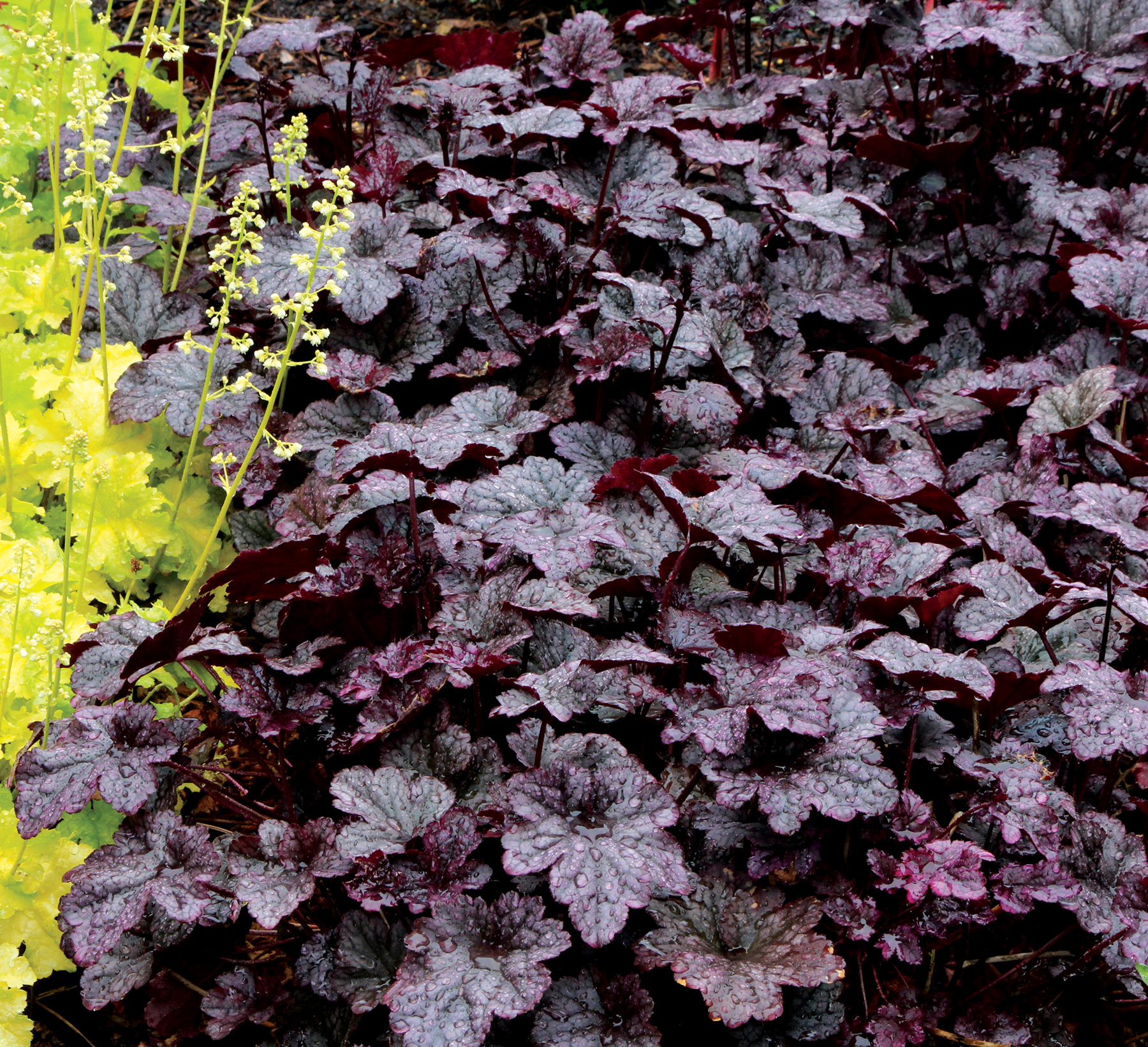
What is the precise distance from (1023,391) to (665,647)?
4.65 feet

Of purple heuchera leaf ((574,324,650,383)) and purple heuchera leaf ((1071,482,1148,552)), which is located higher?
purple heuchera leaf ((574,324,650,383))

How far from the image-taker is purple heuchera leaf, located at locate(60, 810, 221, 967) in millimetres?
1504

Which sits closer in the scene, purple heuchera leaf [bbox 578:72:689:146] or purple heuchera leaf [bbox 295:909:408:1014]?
purple heuchera leaf [bbox 295:909:408:1014]

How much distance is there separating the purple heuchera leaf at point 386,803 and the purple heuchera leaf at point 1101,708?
3.57 feet

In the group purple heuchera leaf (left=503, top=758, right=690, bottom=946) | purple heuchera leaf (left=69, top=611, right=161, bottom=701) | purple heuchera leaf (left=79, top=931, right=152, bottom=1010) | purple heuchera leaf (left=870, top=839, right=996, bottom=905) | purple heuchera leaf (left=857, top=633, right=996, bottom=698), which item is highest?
purple heuchera leaf (left=69, top=611, right=161, bottom=701)

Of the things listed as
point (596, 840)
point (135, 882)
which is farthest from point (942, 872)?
point (135, 882)

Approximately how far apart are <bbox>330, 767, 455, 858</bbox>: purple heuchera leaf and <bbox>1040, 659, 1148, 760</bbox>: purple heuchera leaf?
1.09 m

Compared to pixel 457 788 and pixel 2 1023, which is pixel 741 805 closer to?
pixel 457 788

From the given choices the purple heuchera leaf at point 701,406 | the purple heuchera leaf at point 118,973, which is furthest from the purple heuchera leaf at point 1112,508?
the purple heuchera leaf at point 118,973

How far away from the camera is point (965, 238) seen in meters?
3.11

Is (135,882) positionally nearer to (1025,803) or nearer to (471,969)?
(471,969)

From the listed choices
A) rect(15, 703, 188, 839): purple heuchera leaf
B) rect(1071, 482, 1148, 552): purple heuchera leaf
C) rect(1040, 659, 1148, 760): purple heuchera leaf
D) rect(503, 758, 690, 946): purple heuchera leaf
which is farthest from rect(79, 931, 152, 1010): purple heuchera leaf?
rect(1071, 482, 1148, 552): purple heuchera leaf

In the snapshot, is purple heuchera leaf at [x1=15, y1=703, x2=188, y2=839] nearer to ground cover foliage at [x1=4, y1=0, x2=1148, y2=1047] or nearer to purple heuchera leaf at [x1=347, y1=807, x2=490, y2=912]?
ground cover foliage at [x1=4, y1=0, x2=1148, y2=1047]

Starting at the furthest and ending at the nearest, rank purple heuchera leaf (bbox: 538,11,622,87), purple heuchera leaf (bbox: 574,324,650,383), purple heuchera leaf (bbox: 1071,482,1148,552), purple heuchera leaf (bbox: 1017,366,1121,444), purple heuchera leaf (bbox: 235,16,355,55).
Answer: purple heuchera leaf (bbox: 538,11,622,87) < purple heuchera leaf (bbox: 235,16,355,55) < purple heuchera leaf (bbox: 1017,366,1121,444) < purple heuchera leaf (bbox: 574,324,650,383) < purple heuchera leaf (bbox: 1071,482,1148,552)
